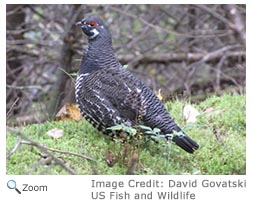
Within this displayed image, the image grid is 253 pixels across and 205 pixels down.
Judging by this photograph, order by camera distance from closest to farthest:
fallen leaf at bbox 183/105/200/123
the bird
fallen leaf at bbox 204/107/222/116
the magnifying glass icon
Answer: the magnifying glass icon → the bird → fallen leaf at bbox 183/105/200/123 → fallen leaf at bbox 204/107/222/116

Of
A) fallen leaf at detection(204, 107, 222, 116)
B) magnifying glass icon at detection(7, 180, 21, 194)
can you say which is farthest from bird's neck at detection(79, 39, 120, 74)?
magnifying glass icon at detection(7, 180, 21, 194)

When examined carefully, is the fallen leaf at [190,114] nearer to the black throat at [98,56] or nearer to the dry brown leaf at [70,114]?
the black throat at [98,56]

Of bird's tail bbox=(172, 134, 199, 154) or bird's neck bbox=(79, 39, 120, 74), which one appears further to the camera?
bird's neck bbox=(79, 39, 120, 74)

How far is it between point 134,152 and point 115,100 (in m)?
0.54

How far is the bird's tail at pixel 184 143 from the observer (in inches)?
161

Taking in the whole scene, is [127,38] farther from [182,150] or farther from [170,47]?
[182,150]

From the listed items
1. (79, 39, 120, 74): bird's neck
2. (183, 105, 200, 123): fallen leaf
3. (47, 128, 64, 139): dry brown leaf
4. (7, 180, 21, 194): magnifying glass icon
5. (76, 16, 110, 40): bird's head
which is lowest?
(7, 180, 21, 194): magnifying glass icon

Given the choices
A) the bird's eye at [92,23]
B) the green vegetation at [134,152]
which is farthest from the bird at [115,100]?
the bird's eye at [92,23]

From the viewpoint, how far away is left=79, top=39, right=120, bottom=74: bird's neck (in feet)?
14.9

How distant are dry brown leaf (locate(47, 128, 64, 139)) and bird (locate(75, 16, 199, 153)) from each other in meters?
0.25

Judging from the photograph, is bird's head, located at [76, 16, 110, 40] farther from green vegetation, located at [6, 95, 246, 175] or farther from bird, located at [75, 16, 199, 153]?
green vegetation, located at [6, 95, 246, 175]

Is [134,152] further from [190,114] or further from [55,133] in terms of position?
[190,114]

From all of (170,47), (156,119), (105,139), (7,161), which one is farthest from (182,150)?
(170,47)

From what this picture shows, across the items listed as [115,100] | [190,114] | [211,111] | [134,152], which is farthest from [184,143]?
[211,111]
